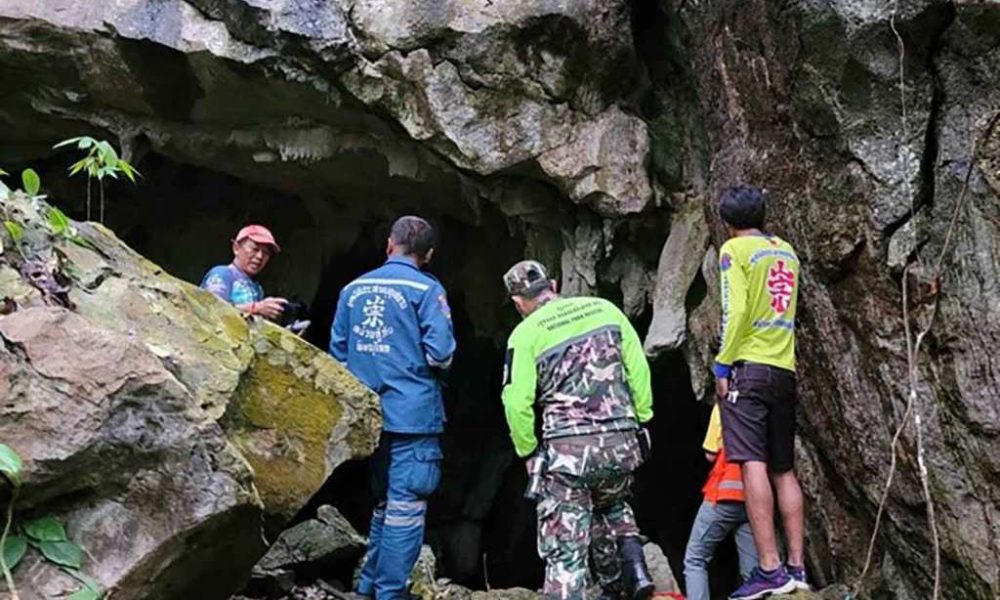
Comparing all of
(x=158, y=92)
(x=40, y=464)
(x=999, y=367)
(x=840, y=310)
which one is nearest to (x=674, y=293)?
(x=840, y=310)

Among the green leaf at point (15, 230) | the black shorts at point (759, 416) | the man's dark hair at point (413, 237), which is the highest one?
the man's dark hair at point (413, 237)

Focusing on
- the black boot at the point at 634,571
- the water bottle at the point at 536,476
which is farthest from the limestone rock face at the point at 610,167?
the black boot at the point at 634,571

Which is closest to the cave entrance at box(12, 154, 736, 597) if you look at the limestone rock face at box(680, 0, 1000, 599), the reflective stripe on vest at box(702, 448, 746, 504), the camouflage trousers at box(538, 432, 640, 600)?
the limestone rock face at box(680, 0, 1000, 599)

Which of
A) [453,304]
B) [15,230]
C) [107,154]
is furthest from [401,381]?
[453,304]

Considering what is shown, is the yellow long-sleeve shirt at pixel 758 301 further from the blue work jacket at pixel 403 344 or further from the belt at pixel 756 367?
the blue work jacket at pixel 403 344

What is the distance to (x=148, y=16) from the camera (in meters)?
6.75

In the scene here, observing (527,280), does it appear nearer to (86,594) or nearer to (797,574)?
(797,574)

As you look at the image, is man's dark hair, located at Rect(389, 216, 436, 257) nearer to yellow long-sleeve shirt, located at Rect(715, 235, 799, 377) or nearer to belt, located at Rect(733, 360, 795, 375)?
yellow long-sleeve shirt, located at Rect(715, 235, 799, 377)

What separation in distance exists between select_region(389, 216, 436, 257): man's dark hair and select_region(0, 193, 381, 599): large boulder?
3.28 feet

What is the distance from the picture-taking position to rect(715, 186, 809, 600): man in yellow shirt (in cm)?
432

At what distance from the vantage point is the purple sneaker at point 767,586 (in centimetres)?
425

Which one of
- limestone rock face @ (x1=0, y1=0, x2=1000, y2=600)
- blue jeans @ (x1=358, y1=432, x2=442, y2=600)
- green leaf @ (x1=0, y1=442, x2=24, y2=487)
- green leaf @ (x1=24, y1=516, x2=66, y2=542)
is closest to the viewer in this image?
green leaf @ (x1=0, y1=442, x2=24, y2=487)

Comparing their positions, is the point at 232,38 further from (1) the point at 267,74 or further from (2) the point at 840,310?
(2) the point at 840,310

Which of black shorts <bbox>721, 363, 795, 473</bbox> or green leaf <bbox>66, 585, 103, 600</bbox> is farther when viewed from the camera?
black shorts <bbox>721, 363, 795, 473</bbox>
